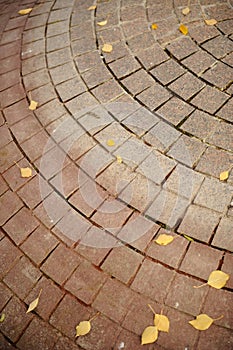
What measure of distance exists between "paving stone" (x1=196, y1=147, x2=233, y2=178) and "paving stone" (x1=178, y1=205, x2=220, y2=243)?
0.31 m

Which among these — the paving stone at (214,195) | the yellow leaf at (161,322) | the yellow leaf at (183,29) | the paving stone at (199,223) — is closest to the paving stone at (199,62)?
the yellow leaf at (183,29)

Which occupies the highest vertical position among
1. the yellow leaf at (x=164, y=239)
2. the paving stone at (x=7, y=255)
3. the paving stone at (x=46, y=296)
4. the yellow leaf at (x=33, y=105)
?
the yellow leaf at (x=33, y=105)

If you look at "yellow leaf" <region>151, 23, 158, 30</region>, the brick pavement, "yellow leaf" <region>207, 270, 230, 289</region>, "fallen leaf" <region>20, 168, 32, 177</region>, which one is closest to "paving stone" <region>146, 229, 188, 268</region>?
the brick pavement

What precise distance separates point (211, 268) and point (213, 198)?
49 cm

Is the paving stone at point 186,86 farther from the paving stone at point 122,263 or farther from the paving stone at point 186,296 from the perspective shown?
the paving stone at point 186,296

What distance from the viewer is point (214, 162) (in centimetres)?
240

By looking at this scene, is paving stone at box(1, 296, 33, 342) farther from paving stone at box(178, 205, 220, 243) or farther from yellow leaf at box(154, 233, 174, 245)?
paving stone at box(178, 205, 220, 243)

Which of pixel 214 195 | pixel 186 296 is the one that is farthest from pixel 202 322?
pixel 214 195

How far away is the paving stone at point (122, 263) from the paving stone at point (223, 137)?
105 centimetres

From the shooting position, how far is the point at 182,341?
1.82m

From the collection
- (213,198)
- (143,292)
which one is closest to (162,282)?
(143,292)

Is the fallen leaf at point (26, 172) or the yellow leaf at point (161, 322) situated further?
the fallen leaf at point (26, 172)

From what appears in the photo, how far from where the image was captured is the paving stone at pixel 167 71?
290 centimetres

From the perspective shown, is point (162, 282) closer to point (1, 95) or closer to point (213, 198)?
point (213, 198)
